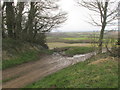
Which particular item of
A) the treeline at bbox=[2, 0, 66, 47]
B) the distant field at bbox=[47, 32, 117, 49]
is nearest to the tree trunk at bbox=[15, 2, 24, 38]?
the treeline at bbox=[2, 0, 66, 47]

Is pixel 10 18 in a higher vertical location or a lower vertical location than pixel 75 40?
higher

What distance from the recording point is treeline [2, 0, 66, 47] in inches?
789

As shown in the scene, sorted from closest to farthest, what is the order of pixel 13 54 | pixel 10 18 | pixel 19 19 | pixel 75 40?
pixel 13 54 < pixel 10 18 < pixel 19 19 < pixel 75 40

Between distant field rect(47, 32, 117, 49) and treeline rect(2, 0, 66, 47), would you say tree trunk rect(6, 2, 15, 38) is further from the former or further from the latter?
distant field rect(47, 32, 117, 49)

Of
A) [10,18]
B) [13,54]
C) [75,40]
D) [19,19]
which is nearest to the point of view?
Answer: [13,54]

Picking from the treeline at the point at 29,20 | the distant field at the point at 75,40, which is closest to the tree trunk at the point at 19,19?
the treeline at the point at 29,20

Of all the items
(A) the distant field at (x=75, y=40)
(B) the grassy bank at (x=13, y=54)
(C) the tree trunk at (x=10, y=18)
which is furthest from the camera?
(C) the tree trunk at (x=10, y=18)

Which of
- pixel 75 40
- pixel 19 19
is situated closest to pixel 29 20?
pixel 19 19

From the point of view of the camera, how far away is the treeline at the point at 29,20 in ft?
65.7

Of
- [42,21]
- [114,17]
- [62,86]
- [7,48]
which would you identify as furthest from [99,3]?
[62,86]

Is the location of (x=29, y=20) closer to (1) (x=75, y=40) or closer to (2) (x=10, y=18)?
(2) (x=10, y=18)

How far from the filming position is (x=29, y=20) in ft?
75.6

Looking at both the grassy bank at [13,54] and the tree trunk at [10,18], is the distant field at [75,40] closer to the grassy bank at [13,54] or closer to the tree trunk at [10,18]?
the grassy bank at [13,54]

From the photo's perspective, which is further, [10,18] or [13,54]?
[10,18]
